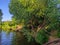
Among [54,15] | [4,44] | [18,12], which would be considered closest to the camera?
[4,44]

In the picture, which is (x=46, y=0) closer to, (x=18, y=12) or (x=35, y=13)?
(x=35, y=13)

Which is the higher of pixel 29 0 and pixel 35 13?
pixel 29 0

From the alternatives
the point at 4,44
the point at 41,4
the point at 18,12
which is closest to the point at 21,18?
the point at 18,12

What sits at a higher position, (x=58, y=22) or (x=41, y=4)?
(x=41, y=4)

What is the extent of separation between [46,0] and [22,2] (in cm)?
402

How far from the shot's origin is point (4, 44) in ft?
98.7

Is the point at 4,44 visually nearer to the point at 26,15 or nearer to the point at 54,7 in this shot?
the point at 26,15

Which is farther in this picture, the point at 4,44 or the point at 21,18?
the point at 21,18

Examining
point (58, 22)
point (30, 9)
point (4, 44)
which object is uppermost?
point (30, 9)

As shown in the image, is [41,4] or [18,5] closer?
[41,4]

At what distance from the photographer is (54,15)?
33.9m

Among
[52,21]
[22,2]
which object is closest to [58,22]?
[52,21]

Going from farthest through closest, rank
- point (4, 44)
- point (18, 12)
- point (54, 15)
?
point (18, 12)
point (54, 15)
point (4, 44)

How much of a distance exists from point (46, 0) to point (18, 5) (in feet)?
17.3
